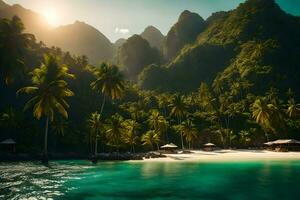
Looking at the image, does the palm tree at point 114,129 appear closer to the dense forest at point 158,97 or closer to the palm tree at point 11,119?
the dense forest at point 158,97

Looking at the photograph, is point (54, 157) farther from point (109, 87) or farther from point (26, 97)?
point (26, 97)

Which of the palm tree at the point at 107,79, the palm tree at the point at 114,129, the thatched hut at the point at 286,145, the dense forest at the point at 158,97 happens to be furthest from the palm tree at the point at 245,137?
the palm tree at the point at 107,79

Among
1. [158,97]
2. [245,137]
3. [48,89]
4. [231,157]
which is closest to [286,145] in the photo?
[245,137]

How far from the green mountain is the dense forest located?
0.54 metres

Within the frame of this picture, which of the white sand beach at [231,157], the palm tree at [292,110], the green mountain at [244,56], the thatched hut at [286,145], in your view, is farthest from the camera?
the green mountain at [244,56]

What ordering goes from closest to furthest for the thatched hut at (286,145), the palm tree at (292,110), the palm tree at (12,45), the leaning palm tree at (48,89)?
1. the palm tree at (12,45)
2. the leaning palm tree at (48,89)
3. the thatched hut at (286,145)
4. the palm tree at (292,110)

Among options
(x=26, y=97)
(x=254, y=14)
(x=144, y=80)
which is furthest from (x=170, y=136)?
(x=254, y=14)

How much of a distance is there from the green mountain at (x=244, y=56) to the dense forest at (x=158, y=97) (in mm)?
538

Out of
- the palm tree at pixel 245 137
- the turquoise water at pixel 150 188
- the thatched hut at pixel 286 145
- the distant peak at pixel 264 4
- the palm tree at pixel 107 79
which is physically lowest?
the turquoise water at pixel 150 188

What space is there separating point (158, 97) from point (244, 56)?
52.9 m

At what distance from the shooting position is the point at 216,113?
101 m

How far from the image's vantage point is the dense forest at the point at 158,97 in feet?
184

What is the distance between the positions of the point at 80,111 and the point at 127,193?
231 feet

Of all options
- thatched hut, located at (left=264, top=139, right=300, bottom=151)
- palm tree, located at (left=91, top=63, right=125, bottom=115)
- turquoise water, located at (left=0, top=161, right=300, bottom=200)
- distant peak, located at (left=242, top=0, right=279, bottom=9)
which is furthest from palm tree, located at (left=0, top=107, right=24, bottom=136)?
distant peak, located at (left=242, top=0, right=279, bottom=9)
